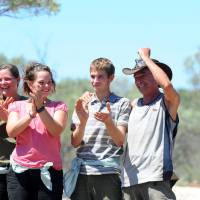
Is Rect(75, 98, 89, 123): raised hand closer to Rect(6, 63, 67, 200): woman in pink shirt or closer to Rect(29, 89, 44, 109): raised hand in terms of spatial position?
Rect(6, 63, 67, 200): woman in pink shirt

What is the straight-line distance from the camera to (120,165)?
5.23 meters

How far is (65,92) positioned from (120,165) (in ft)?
120

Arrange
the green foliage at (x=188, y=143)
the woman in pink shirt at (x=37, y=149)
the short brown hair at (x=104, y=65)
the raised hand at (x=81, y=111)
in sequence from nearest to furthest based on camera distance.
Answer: the woman in pink shirt at (x=37, y=149), the raised hand at (x=81, y=111), the short brown hair at (x=104, y=65), the green foliage at (x=188, y=143)

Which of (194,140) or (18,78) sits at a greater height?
(18,78)

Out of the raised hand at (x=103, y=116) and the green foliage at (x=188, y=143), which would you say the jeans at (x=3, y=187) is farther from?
the green foliage at (x=188, y=143)

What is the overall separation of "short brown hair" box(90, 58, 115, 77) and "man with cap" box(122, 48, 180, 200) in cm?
28

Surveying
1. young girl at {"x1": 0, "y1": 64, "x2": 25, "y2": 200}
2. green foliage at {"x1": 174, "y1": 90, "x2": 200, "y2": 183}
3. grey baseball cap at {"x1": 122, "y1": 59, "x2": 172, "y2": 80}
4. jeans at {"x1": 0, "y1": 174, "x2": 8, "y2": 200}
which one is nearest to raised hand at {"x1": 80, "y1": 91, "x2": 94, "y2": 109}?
grey baseball cap at {"x1": 122, "y1": 59, "x2": 172, "y2": 80}

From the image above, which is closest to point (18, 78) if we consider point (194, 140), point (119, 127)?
point (119, 127)

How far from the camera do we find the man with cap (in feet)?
16.0

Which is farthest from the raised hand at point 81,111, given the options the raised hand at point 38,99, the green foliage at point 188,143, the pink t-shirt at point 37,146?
the green foliage at point 188,143

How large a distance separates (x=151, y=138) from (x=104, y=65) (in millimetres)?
755

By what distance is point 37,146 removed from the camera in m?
5.04

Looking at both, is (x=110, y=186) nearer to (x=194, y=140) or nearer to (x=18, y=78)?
(x=18, y=78)

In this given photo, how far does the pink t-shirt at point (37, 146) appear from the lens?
5.04m
